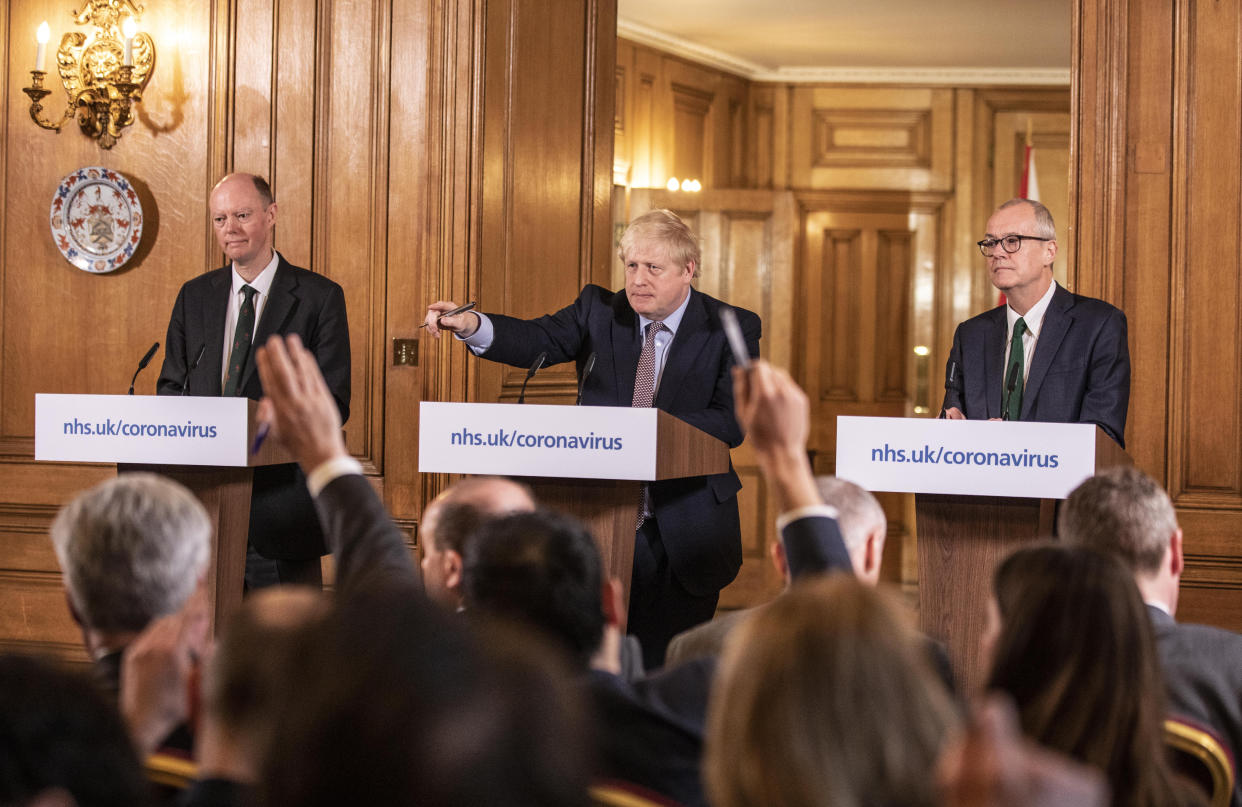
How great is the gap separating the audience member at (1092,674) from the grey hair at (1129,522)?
2.16 feet

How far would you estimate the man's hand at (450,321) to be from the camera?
355 cm

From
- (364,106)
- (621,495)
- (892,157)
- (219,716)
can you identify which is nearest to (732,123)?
(892,157)

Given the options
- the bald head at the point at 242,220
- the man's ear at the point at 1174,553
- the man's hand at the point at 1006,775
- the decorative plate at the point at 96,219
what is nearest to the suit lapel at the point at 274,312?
the bald head at the point at 242,220

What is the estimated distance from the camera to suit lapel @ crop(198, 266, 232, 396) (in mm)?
4059

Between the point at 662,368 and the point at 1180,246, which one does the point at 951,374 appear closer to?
the point at 662,368

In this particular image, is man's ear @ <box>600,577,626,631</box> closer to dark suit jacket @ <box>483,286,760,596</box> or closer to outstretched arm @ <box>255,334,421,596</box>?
outstretched arm @ <box>255,334,421,596</box>

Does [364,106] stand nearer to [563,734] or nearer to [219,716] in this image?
[219,716]

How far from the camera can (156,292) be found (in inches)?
214

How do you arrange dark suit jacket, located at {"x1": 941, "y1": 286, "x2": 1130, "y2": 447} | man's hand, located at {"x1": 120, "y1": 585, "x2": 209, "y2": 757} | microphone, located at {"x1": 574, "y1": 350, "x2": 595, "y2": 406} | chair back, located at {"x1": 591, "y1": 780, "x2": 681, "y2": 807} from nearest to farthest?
1. chair back, located at {"x1": 591, "y1": 780, "x2": 681, "y2": 807}
2. man's hand, located at {"x1": 120, "y1": 585, "x2": 209, "y2": 757}
3. microphone, located at {"x1": 574, "y1": 350, "x2": 595, "y2": 406}
4. dark suit jacket, located at {"x1": 941, "y1": 286, "x2": 1130, "y2": 447}

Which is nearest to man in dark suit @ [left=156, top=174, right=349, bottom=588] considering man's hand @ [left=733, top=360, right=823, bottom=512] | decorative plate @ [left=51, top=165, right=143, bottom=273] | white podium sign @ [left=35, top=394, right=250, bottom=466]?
white podium sign @ [left=35, top=394, right=250, bottom=466]

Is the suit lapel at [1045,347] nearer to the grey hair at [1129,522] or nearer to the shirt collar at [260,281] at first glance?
the grey hair at [1129,522]

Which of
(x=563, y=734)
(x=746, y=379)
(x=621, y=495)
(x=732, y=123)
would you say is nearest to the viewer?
(x=563, y=734)

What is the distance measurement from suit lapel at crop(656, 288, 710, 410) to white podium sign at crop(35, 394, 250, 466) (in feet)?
3.71

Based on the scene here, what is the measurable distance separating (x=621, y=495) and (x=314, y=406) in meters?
1.47
